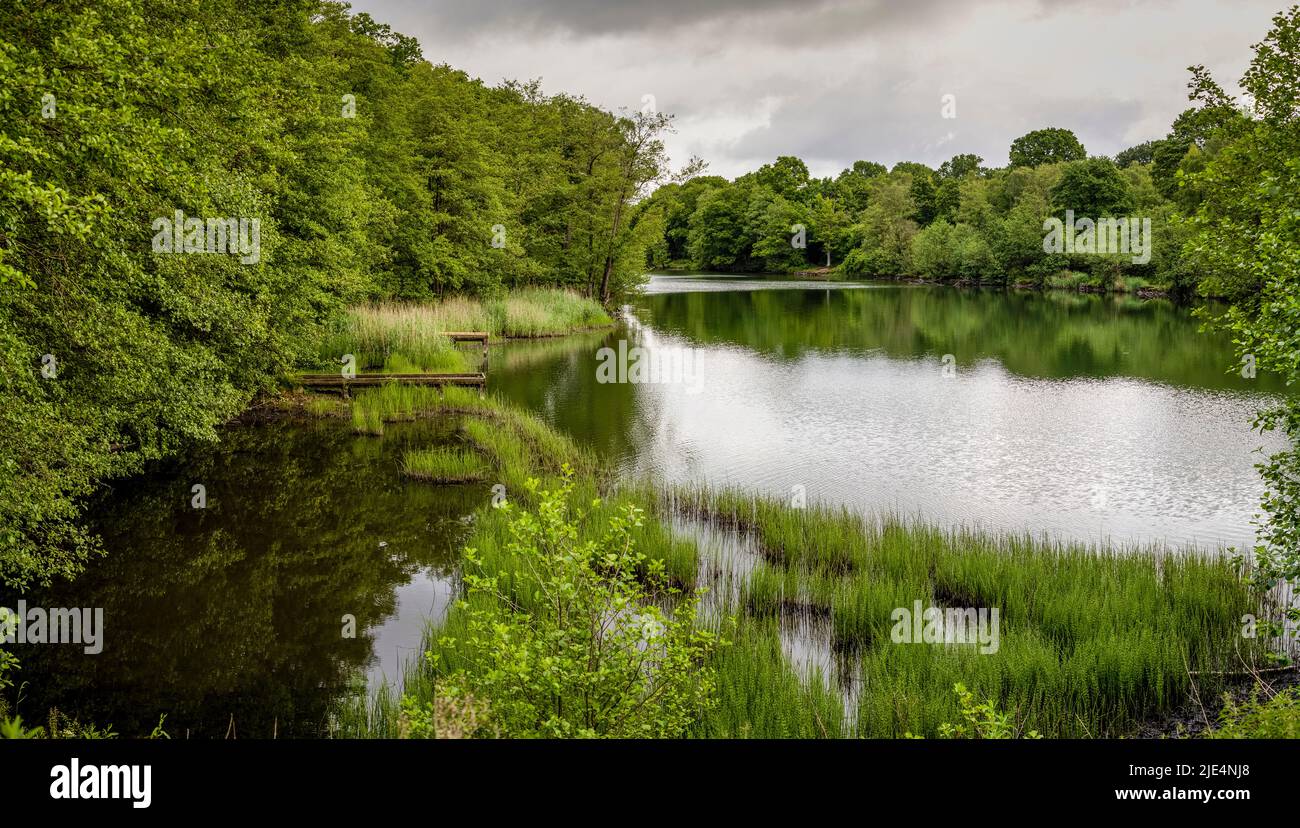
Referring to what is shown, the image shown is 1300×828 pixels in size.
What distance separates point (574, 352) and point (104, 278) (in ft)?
90.3

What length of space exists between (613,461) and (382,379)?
34.1 feet

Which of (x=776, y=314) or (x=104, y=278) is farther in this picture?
(x=776, y=314)

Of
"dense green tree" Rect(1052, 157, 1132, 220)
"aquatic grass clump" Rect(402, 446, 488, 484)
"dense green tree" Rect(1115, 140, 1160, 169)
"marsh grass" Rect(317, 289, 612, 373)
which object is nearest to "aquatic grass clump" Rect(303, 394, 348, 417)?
"marsh grass" Rect(317, 289, 612, 373)

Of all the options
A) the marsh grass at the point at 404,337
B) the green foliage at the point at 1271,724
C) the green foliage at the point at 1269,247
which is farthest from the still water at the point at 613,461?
the green foliage at the point at 1271,724

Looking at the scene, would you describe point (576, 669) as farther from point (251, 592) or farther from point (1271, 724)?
point (251, 592)

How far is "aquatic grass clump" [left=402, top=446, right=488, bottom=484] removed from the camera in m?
18.1

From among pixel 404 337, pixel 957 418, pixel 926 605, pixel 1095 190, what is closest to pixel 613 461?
pixel 926 605

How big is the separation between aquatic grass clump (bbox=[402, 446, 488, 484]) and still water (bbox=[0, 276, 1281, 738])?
43 centimetres

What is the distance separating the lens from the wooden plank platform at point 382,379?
25734mm

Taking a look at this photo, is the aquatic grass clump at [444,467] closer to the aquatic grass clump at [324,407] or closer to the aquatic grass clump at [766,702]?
the aquatic grass clump at [324,407]

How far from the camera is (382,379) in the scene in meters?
26.2
